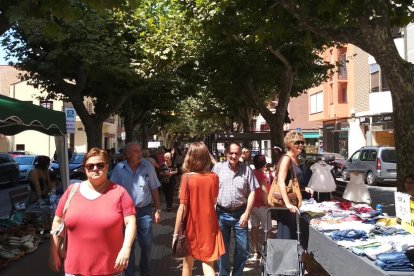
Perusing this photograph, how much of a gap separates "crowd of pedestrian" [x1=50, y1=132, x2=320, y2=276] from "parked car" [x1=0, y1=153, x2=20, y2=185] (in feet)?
55.1

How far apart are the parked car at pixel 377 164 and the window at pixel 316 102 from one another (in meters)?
22.7

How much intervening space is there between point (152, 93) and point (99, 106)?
458cm

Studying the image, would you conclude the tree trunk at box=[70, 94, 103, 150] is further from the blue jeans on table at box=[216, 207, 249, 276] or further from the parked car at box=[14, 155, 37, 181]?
the blue jeans on table at box=[216, 207, 249, 276]

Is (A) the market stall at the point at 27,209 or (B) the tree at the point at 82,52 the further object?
(B) the tree at the point at 82,52

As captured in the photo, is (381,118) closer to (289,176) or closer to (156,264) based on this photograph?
(156,264)

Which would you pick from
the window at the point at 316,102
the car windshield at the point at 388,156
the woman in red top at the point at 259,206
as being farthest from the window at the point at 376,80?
the woman in red top at the point at 259,206

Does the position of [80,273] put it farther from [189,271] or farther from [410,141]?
[410,141]

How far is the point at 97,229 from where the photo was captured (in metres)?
3.76

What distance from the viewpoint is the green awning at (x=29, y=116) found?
251 inches

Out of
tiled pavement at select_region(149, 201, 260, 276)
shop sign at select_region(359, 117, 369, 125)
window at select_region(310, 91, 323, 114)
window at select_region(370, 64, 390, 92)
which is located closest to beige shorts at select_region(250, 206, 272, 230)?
tiled pavement at select_region(149, 201, 260, 276)

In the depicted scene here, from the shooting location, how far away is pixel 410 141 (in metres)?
6.23

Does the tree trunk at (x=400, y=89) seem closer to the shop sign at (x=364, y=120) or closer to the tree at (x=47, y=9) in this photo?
the tree at (x=47, y=9)

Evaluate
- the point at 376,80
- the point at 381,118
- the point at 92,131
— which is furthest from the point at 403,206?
the point at 376,80

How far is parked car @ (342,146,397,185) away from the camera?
21.8m
